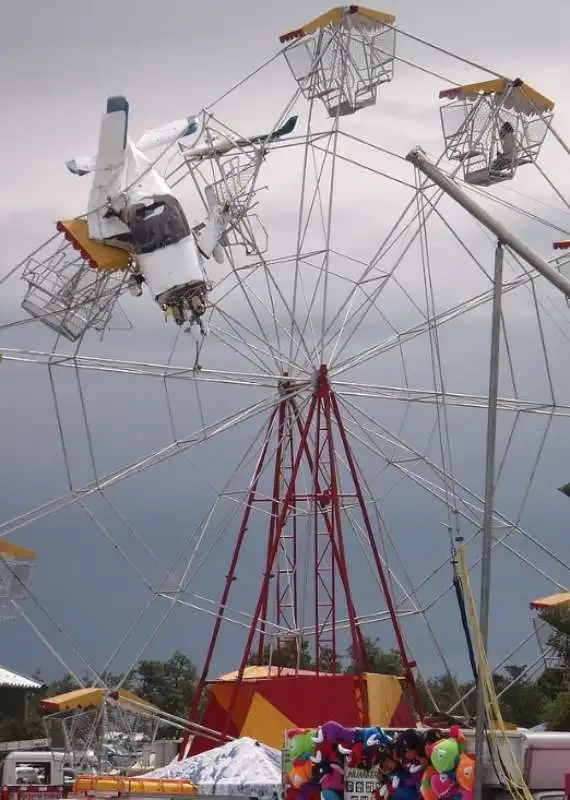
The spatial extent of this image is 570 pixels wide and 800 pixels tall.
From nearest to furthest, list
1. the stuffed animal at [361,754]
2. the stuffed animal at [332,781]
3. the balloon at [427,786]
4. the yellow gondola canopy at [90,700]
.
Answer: the balloon at [427,786], the stuffed animal at [361,754], the stuffed animal at [332,781], the yellow gondola canopy at [90,700]

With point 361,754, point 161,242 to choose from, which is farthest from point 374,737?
point 161,242

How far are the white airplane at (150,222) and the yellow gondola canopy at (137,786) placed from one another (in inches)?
405

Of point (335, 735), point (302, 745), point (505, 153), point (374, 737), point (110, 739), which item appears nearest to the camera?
point (374, 737)

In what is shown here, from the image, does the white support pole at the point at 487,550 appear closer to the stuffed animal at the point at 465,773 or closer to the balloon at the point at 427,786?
the stuffed animal at the point at 465,773

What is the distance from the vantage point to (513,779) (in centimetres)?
2359

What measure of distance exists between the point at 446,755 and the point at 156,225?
49.7 feet

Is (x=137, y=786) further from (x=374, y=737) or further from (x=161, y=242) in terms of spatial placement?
(x=161, y=242)

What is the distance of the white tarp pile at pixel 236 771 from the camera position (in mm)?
32938

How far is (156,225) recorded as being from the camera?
35.3 m

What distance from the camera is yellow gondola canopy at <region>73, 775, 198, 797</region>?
32125 mm

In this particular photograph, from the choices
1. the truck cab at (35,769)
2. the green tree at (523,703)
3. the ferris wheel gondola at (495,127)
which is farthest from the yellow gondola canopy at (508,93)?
the green tree at (523,703)

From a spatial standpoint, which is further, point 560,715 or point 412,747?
point 560,715

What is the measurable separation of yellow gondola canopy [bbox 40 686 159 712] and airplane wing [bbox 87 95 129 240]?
1181cm

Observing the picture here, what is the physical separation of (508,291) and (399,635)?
9.13 m
